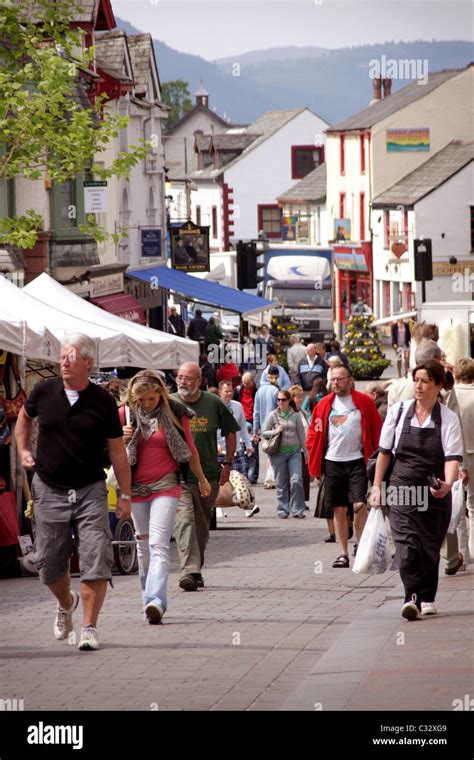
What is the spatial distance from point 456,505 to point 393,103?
2463 inches

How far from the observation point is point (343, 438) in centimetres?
1331

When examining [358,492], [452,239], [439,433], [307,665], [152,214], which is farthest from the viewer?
[452,239]

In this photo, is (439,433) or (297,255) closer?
(439,433)

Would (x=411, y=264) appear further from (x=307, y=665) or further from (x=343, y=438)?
(x=307, y=665)

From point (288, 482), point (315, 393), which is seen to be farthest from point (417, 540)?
point (315, 393)

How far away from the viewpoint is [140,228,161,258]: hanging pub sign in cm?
4113

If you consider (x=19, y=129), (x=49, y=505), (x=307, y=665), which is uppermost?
(x=19, y=129)

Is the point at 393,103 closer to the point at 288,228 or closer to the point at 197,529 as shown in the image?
the point at 288,228

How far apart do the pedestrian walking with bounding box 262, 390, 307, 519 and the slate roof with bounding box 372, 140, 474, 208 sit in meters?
43.2

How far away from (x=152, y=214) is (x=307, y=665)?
3708cm

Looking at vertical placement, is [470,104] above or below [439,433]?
above

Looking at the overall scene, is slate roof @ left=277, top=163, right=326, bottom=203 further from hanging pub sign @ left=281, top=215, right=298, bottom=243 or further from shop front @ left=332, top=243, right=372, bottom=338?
shop front @ left=332, top=243, right=372, bottom=338
